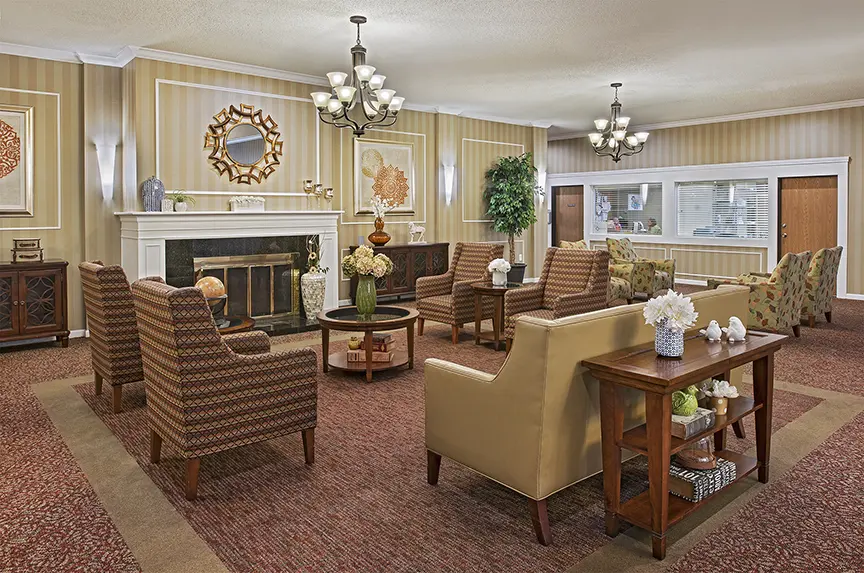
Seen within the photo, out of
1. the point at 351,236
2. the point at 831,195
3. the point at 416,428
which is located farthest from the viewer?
the point at 831,195

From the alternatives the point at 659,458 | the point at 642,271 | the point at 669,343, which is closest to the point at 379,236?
→ the point at 642,271

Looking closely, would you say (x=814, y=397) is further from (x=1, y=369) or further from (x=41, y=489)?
(x=1, y=369)

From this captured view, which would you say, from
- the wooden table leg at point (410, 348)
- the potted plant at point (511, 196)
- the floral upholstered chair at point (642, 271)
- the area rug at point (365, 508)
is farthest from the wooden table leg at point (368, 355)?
the potted plant at point (511, 196)

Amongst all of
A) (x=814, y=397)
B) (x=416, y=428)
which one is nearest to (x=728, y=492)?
(x=416, y=428)

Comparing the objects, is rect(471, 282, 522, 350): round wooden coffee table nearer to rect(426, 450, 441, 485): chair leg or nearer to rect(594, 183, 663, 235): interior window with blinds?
rect(426, 450, 441, 485): chair leg

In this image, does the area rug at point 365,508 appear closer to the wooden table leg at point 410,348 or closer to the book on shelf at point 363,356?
the book on shelf at point 363,356

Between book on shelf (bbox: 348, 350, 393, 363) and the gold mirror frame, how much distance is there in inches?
123

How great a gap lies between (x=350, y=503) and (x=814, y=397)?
351cm

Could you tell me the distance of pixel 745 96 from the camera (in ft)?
29.5

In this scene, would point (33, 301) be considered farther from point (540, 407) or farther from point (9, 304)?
point (540, 407)

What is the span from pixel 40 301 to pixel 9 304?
25 cm

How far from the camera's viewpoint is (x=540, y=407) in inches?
97.3

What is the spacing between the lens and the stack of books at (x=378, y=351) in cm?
520

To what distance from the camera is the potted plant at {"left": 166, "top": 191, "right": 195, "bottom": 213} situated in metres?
6.67
